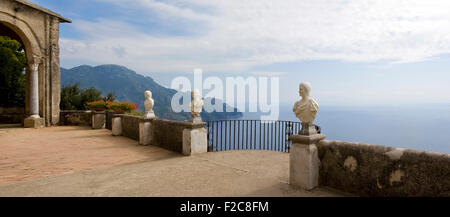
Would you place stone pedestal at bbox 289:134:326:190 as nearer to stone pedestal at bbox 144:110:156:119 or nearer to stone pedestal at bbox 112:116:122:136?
stone pedestal at bbox 144:110:156:119

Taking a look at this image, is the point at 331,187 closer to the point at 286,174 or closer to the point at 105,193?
the point at 286,174

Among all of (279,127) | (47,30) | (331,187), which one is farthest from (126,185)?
(47,30)

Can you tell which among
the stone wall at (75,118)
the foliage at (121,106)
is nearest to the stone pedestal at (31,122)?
the stone wall at (75,118)

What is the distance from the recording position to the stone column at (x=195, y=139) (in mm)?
5883

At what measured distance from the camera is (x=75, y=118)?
1316cm

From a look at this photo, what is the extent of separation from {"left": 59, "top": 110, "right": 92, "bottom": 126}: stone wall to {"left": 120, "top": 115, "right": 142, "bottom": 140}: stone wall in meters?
4.71

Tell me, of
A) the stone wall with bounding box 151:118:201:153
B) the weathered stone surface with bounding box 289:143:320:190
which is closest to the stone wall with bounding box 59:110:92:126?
the stone wall with bounding box 151:118:201:153

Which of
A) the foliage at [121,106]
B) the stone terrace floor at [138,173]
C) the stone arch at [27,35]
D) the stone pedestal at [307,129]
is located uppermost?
the stone arch at [27,35]

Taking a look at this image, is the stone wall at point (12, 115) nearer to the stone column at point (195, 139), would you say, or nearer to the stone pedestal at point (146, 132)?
the stone pedestal at point (146, 132)

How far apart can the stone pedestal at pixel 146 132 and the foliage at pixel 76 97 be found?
10267mm

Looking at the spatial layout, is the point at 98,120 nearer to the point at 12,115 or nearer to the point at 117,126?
the point at 117,126

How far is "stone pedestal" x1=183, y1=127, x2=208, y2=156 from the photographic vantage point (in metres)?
5.88
